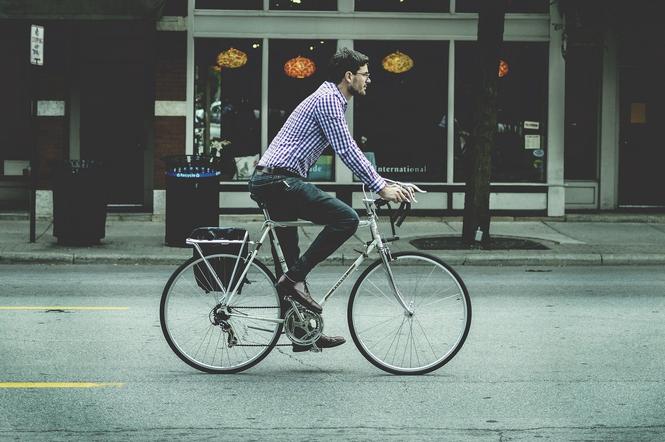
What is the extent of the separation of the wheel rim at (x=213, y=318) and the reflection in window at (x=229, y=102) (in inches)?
444

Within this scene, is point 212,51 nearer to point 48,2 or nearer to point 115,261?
point 48,2

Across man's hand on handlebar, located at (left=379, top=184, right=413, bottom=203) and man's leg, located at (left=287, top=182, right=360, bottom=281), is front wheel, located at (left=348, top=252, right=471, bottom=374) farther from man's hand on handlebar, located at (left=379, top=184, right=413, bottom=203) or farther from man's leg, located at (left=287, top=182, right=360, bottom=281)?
man's hand on handlebar, located at (left=379, top=184, right=413, bottom=203)

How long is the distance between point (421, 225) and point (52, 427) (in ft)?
40.1

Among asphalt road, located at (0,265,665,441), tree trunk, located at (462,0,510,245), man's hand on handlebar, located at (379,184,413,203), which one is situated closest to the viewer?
asphalt road, located at (0,265,665,441)

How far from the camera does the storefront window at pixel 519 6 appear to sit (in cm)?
1859

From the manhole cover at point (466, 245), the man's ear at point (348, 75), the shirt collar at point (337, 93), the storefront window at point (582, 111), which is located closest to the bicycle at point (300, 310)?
the shirt collar at point (337, 93)

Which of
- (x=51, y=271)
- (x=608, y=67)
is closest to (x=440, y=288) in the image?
(x=51, y=271)

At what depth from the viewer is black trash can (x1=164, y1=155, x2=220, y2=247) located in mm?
14305

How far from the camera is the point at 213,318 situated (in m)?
7.19

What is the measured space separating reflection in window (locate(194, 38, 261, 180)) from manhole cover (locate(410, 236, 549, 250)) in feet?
13.5

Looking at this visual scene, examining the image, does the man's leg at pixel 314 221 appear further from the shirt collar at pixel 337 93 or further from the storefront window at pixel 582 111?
the storefront window at pixel 582 111

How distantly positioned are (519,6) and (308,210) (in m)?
12.5

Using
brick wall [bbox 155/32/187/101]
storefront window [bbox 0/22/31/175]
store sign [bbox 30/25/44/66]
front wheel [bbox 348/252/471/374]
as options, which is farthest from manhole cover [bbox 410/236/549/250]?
front wheel [bbox 348/252/471/374]

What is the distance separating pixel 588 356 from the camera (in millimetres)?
7930
